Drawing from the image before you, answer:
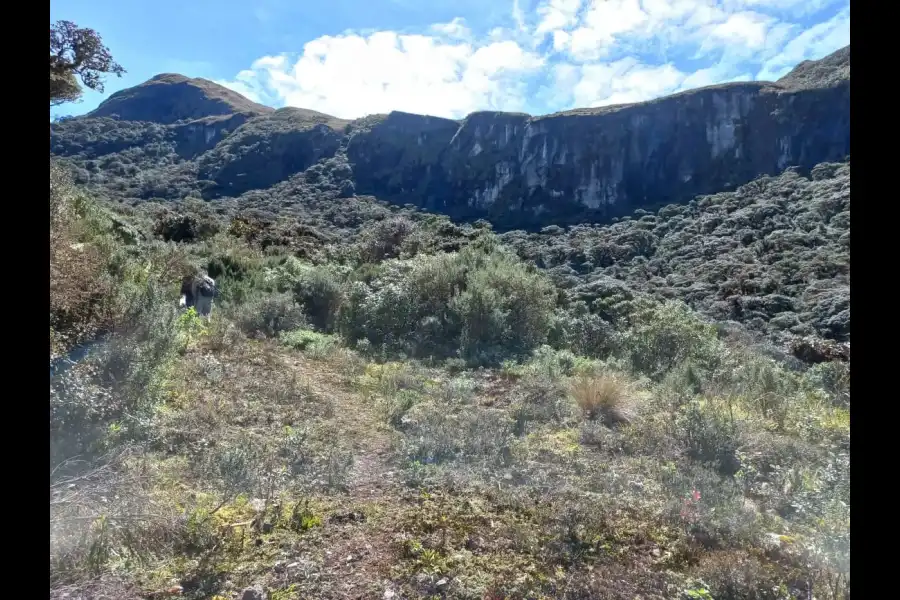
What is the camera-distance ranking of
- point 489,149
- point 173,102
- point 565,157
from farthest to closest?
point 489,149 → point 565,157 → point 173,102

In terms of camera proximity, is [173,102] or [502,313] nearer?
[502,313]

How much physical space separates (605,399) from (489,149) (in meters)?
47.3

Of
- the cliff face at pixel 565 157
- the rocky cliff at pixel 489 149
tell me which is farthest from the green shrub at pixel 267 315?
the cliff face at pixel 565 157

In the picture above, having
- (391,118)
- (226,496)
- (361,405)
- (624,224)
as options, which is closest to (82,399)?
(226,496)

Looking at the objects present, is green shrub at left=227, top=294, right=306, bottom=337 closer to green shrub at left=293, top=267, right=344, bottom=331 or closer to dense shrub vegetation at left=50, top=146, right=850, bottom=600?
dense shrub vegetation at left=50, top=146, right=850, bottom=600

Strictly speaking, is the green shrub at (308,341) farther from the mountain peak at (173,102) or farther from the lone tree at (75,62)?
the mountain peak at (173,102)

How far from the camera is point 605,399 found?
483 centimetres

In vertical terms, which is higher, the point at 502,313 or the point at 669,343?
the point at 502,313

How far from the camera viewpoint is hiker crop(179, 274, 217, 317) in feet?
25.0

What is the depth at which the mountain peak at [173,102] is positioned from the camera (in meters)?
29.2

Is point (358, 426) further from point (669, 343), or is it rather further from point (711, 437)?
point (669, 343)

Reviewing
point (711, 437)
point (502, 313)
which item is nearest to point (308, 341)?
point (502, 313)
